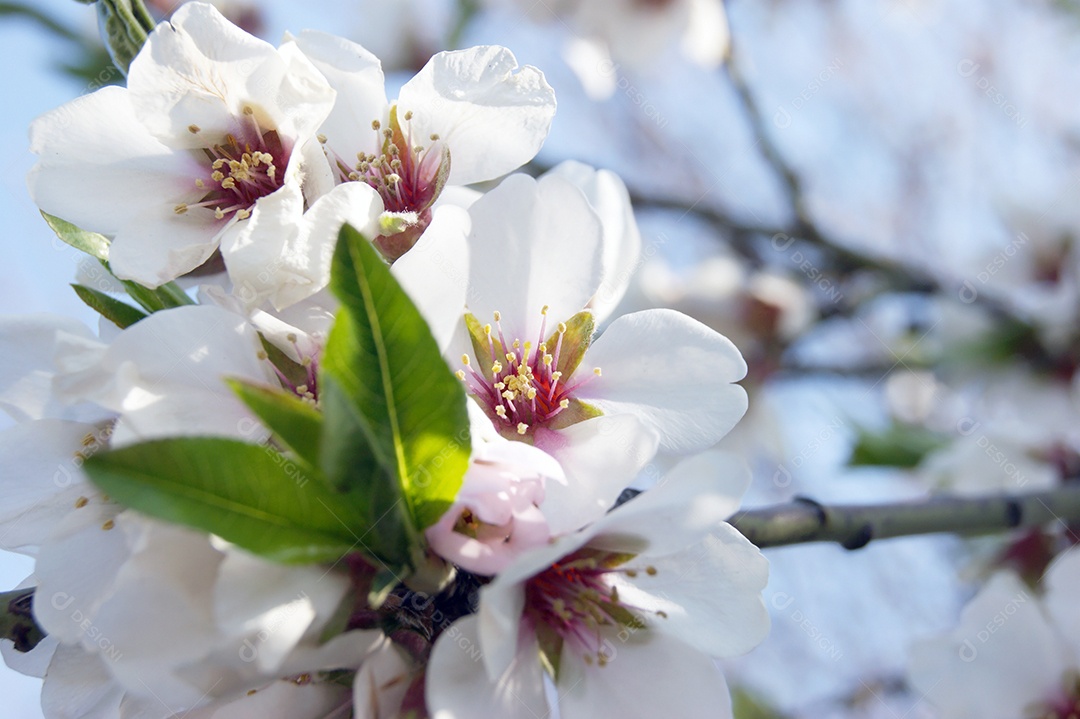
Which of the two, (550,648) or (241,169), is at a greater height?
(241,169)

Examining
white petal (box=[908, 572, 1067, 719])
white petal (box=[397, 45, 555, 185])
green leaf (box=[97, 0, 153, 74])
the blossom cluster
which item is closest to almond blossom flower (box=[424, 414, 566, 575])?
the blossom cluster

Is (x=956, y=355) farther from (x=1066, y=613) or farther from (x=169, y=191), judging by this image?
(x=169, y=191)

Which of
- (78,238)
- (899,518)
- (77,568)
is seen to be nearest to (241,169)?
(78,238)

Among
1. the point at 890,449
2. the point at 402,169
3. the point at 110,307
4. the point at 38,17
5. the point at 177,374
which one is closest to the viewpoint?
the point at 177,374

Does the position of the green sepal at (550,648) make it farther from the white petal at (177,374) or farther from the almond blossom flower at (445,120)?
the almond blossom flower at (445,120)

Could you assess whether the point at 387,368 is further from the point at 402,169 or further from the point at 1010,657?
the point at 1010,657

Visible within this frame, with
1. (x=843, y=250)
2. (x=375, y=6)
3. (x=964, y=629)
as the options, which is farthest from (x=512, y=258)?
(x=375, y=6)

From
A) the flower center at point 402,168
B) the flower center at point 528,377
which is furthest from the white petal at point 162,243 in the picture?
the flower center at point 528,377
